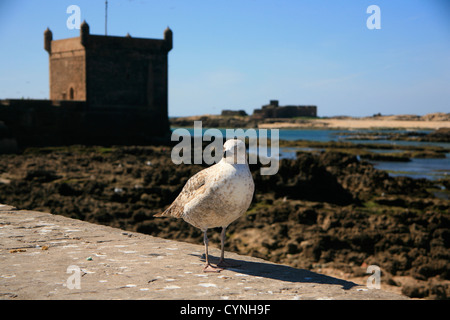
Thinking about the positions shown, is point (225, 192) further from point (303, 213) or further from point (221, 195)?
point (303, 213)

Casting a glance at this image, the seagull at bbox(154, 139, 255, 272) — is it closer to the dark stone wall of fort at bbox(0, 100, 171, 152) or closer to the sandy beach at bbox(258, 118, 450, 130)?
the dark stone wall of fort at bbox(0, 100, 171, 152)

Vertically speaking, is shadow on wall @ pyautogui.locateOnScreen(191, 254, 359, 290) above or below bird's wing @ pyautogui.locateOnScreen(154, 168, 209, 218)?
below

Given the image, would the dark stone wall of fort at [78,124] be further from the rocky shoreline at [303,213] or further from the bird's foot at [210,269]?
the bird's foot at [210,269]

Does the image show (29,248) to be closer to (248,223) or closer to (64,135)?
(248,223)

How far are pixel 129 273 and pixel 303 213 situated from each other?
9.65 m

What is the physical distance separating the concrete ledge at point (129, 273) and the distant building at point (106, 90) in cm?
3254

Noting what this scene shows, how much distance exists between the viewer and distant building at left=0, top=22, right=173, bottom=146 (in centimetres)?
3780

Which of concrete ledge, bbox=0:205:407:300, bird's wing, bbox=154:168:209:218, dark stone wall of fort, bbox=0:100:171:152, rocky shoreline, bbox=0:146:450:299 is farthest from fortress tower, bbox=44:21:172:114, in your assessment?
bird's wing, bbox=154:168:209:218

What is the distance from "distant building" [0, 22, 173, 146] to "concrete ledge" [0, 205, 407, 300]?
107 feet

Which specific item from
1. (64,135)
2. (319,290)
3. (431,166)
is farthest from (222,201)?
(64,135)

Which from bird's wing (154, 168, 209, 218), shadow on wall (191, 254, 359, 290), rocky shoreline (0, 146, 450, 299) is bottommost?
rocky shoreline (0, 146, 450, 299)

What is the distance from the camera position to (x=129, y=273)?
161 inches
